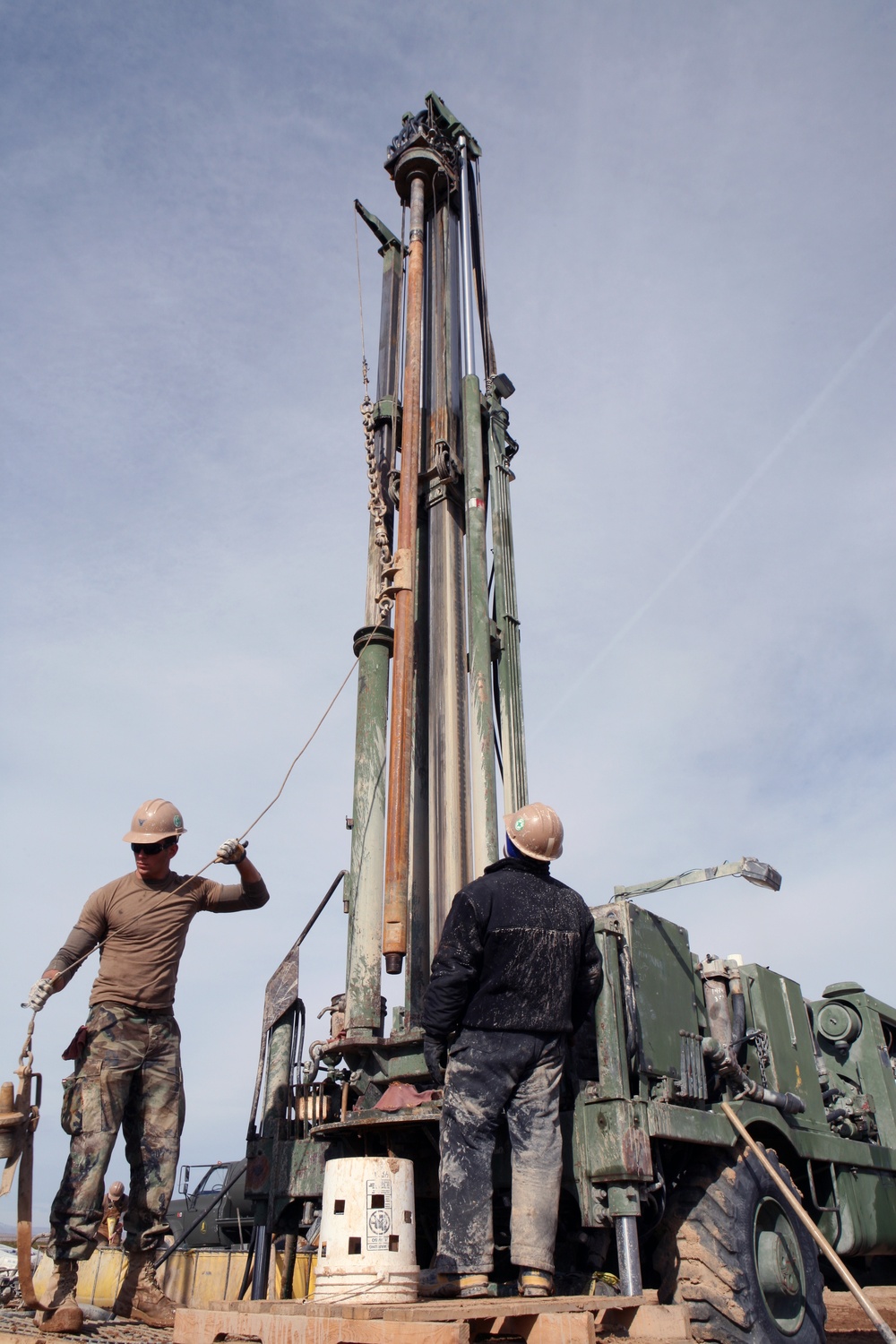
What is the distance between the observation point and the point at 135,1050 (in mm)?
4227

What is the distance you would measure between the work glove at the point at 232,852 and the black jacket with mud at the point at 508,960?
1.18 meters

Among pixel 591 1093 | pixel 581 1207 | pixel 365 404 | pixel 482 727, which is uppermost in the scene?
pixel 365 404

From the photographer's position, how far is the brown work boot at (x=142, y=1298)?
391 cm

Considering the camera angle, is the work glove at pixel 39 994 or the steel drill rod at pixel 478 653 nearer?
the work glove at pixel 39 994

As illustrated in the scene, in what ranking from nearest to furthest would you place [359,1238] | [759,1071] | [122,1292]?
[359,1238] < [122,1292] < [759,1071]

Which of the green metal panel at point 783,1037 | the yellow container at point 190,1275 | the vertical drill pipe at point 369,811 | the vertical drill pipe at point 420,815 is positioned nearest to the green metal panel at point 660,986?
the green metal panel at point 783,1037

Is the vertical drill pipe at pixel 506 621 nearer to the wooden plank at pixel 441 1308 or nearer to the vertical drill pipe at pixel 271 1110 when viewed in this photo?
the vertical drill pipe at pixel 271 1110

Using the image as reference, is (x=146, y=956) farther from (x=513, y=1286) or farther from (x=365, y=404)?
(x=365, y=404)

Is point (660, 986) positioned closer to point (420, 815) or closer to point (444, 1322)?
point (420, 815)

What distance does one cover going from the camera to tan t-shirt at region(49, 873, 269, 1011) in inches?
170

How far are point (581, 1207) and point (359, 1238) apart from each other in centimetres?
99

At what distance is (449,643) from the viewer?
6586mm

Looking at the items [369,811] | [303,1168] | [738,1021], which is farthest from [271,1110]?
[738,1021]

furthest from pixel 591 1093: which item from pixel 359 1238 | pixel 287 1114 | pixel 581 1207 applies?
pixel 287 1114
